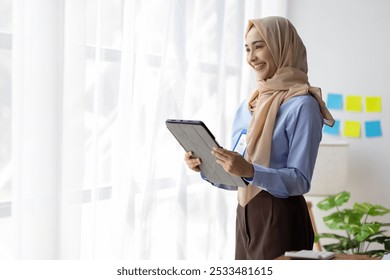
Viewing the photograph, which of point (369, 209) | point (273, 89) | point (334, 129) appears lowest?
point (369, 209)

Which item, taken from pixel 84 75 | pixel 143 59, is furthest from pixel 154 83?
pixel 84 75

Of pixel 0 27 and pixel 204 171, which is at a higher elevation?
pixel 0 27

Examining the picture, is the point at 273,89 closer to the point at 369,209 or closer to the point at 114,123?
the point at 114,123

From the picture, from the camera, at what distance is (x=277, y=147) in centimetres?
232

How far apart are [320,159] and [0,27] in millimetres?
2679

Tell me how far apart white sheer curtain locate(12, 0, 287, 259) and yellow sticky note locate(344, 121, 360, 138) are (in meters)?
1.36

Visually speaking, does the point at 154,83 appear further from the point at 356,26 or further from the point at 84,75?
the point at 356,26

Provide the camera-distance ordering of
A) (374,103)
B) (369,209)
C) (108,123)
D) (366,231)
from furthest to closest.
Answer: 1. (374,103)
2. (369,209)
3. (366,231)
4. (108,123)

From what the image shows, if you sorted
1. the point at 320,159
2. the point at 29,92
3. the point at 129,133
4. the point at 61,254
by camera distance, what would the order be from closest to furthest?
1. the point at 29,92
2. the point at 61,254
3. the point at 129,133
4. the point at 320,159

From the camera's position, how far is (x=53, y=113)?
2.56 metres

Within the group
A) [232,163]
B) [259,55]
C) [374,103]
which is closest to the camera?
[232,163]

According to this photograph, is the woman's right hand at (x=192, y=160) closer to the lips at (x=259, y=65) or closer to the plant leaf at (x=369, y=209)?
the lips at (x=259, y=65)

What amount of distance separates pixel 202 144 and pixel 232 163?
12 cm

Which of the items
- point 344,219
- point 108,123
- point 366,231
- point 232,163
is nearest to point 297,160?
point 232,163
